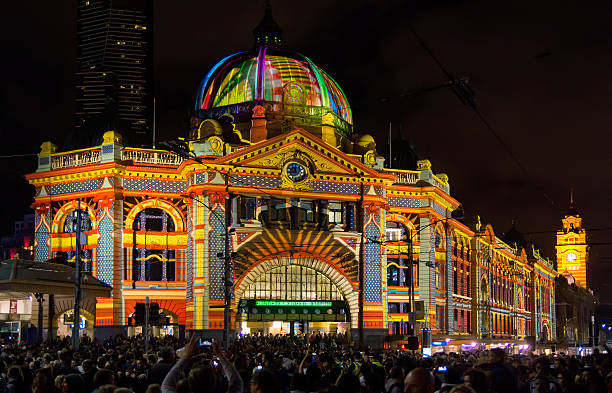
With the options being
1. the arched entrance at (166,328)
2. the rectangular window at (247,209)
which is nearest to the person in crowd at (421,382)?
the arched entrance at (166,328)

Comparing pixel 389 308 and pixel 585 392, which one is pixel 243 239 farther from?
pixel 585 392

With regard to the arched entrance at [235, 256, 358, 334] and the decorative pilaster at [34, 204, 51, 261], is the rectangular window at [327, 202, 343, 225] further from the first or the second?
the decorative pilaster at [34, 204, 51, 261]

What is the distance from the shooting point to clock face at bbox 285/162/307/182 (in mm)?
63812

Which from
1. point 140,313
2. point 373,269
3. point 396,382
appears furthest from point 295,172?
point 396,382

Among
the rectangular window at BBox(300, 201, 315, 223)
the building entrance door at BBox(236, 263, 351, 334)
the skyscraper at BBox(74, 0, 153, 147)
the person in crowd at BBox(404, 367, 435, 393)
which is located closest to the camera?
the person in crowd at BBox(404, 367, 435, 393)

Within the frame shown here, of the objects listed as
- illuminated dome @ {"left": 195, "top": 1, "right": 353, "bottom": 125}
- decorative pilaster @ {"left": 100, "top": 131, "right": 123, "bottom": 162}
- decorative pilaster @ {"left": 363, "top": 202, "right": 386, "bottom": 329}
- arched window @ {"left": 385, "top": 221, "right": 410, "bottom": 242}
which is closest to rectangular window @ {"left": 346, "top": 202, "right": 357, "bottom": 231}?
decorative pilaster @ {"left": 363, "top": 202, "right": 386, "bottom": 329}

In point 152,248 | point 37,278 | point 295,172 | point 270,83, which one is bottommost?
point 37,278

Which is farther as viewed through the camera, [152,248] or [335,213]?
[335,213]

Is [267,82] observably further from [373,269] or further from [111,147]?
[373,269]

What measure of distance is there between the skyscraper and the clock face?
362ft

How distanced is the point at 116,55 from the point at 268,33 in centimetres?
10778

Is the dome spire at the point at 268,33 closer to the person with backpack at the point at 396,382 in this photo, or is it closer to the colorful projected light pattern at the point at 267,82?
the colorful projected light pattern at the point at 267,82

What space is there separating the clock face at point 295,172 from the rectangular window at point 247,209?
3.03 meters

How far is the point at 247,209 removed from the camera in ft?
207
